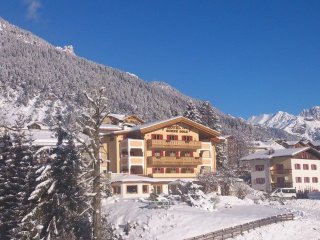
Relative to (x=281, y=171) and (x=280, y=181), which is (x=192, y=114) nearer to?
(x=281, y=171)

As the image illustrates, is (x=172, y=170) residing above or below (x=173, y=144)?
below

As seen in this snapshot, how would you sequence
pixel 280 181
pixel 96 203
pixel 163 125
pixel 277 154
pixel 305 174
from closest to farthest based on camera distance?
1. pixel 96 203
2. pixel 163 125
3. pixel 280 181
4. pixel 277 154
5. pixel 305 174

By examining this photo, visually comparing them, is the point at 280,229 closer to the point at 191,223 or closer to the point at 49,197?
the point at 191,223

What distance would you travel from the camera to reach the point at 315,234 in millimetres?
46969

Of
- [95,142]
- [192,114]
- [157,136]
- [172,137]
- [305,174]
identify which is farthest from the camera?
[192,114]

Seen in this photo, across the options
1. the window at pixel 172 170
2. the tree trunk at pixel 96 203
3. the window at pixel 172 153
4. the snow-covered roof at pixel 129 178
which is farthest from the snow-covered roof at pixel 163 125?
the tree trunk at pixel 96 203

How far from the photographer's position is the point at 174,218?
156 feet

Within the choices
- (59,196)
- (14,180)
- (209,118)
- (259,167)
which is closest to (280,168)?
(259,167)

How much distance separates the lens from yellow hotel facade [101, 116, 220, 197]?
73188 millimetres

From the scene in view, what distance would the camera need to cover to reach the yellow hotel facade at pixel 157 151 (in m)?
73.2

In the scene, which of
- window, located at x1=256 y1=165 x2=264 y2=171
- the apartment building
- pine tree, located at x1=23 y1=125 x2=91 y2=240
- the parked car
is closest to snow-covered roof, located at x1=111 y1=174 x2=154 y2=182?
the parked car

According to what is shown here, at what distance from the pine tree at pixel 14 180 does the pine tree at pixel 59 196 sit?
2091 millimetres

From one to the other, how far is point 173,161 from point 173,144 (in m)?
2.65

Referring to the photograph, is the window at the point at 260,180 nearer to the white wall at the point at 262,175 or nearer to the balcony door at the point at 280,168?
the white wall at the point at 262,175
